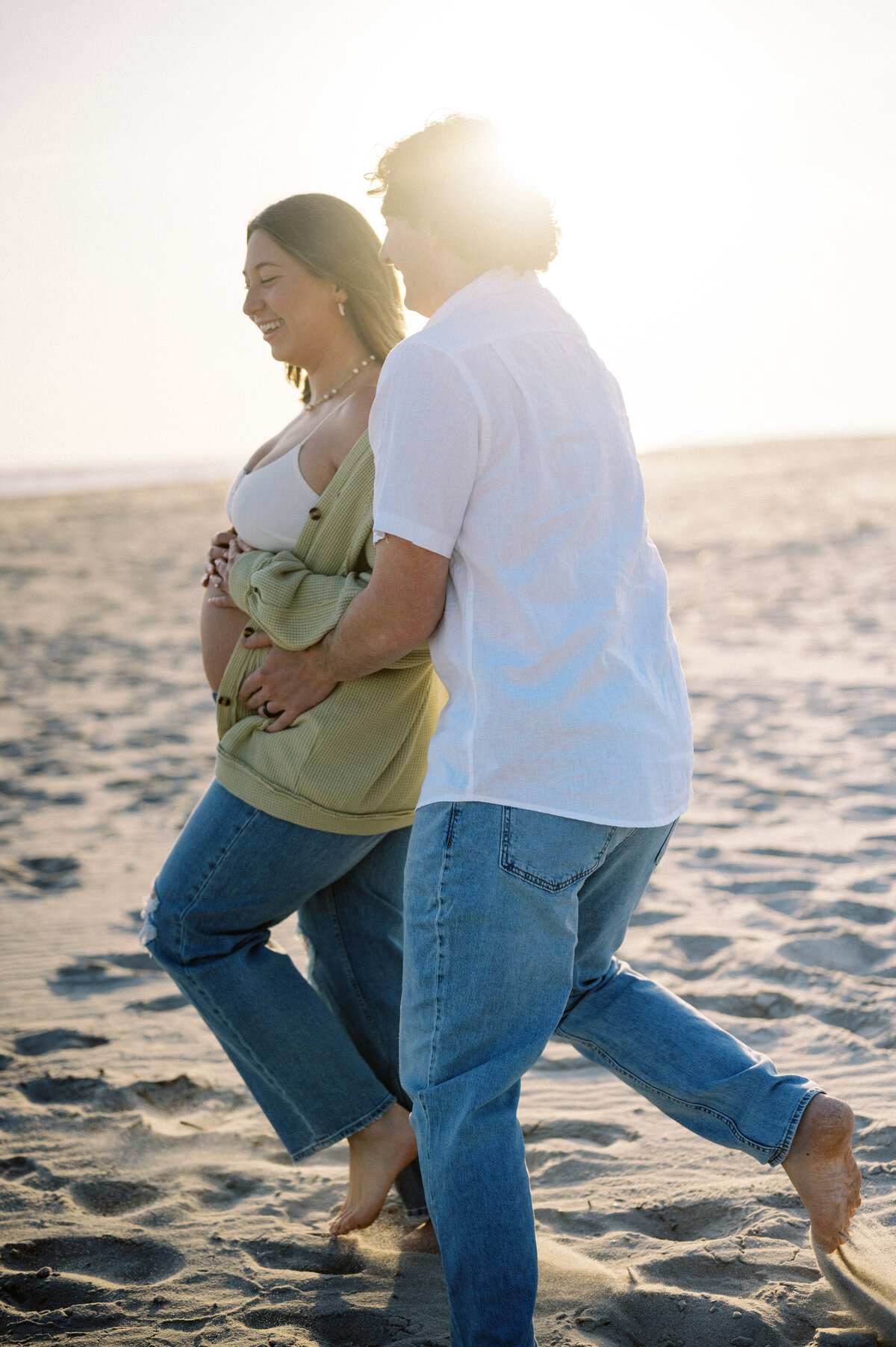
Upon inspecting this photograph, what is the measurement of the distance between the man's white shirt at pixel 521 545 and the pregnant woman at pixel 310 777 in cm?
40

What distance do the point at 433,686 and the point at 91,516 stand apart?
19977 millimetres

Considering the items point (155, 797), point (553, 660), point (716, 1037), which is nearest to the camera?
point (553, 660)

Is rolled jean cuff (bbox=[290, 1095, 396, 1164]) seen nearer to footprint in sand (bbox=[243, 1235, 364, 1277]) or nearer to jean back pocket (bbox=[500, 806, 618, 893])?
footprint in sand (bbox=[243, 1235, 364, 1277])

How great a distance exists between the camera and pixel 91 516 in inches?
829

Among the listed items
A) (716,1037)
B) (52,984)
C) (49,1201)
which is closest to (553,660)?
(716,1037)

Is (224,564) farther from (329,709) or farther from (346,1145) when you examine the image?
(346,1145)

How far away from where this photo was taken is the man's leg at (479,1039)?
67.4 inches

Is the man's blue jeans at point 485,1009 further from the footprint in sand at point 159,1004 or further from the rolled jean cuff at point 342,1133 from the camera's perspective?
the footprint in sand at point 159,1004

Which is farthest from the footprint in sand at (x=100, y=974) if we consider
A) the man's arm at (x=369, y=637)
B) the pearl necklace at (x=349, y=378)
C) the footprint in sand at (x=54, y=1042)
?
the pearl necklace at (x=349, y=378)

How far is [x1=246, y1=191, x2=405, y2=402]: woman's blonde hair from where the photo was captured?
231 centimetres

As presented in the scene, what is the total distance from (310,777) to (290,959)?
17.9 inches

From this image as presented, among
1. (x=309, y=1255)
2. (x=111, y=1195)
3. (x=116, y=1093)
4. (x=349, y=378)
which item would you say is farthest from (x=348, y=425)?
(x=116, y=1093)

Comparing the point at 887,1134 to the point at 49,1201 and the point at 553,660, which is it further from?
the point at 49,1201

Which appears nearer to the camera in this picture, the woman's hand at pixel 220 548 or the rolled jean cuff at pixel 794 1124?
the rolled jean cuff at pixel 794 1124
